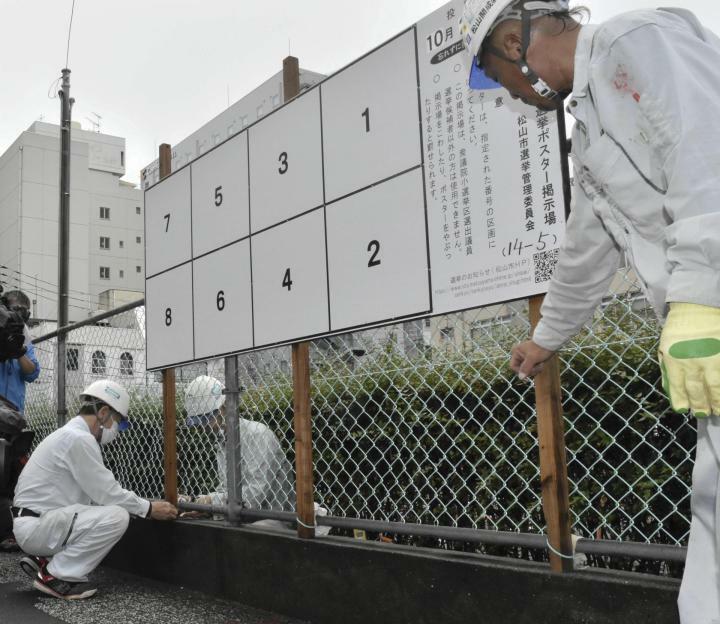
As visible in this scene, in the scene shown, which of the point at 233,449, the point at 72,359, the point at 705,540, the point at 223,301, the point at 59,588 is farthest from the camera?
the point at 72,359

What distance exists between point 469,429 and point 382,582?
0.82 meters

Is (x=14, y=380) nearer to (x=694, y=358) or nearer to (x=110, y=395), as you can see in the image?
(x=110, y=395)

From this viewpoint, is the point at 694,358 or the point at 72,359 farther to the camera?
the point at 72,359

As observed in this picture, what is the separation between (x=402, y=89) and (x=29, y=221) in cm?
5888

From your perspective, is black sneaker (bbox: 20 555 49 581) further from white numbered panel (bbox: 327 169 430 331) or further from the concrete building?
the concrete building

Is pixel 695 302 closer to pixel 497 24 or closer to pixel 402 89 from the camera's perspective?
pixel 497 24

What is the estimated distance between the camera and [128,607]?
172 inches

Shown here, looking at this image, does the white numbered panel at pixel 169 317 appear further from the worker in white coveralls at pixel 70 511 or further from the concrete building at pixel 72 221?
the concrete building at pixel 72 221

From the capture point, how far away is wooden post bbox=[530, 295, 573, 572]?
283 centimetres

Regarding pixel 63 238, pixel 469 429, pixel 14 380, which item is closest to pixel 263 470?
pixel 469 429

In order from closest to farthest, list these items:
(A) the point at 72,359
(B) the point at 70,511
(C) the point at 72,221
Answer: (B) the point at 70,511, (A) the point at 72,359, (C) the point at 72,221

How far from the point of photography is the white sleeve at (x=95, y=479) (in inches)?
196

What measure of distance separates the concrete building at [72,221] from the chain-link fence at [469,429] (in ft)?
165

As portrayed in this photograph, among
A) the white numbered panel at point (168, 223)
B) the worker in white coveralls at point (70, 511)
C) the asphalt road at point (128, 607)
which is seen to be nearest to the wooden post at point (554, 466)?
the asphalt road at point (128, 607)
